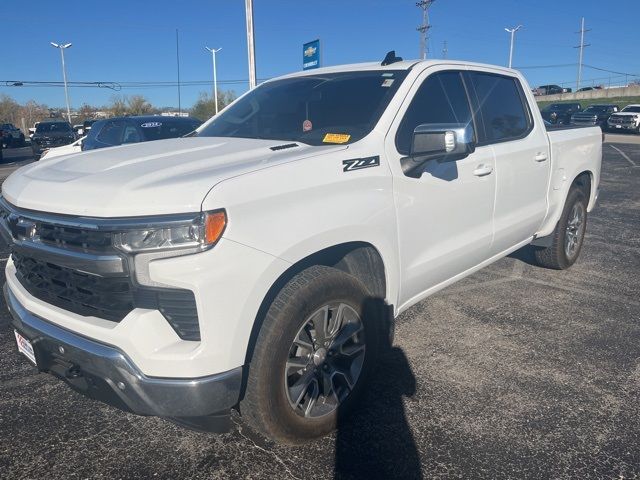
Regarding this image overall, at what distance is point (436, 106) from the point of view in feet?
11.2

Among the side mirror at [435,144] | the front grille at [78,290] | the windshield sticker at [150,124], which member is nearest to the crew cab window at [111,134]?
the windshield sticker at [150,124]

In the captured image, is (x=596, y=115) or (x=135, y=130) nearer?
(x=135, y=130)

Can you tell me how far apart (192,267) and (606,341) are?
319 cm

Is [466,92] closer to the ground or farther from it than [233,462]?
farther from it

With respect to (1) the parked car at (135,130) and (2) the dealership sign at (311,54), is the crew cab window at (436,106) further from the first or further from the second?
(2) the dealership sign at (311,54)

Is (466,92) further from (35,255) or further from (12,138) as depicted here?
(12,138)

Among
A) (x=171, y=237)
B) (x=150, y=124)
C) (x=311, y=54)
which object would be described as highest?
(x=311, y=54)

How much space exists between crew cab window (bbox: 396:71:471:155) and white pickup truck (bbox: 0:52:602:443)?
0.05ft

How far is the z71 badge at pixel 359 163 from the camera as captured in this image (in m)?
2.59

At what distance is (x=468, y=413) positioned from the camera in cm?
287

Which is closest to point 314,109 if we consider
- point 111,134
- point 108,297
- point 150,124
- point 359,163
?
point 359,163

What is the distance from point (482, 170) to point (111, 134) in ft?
27.4

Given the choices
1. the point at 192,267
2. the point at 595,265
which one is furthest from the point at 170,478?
the point at 595,265

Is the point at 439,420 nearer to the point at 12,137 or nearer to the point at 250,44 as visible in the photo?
the point at 250,44
